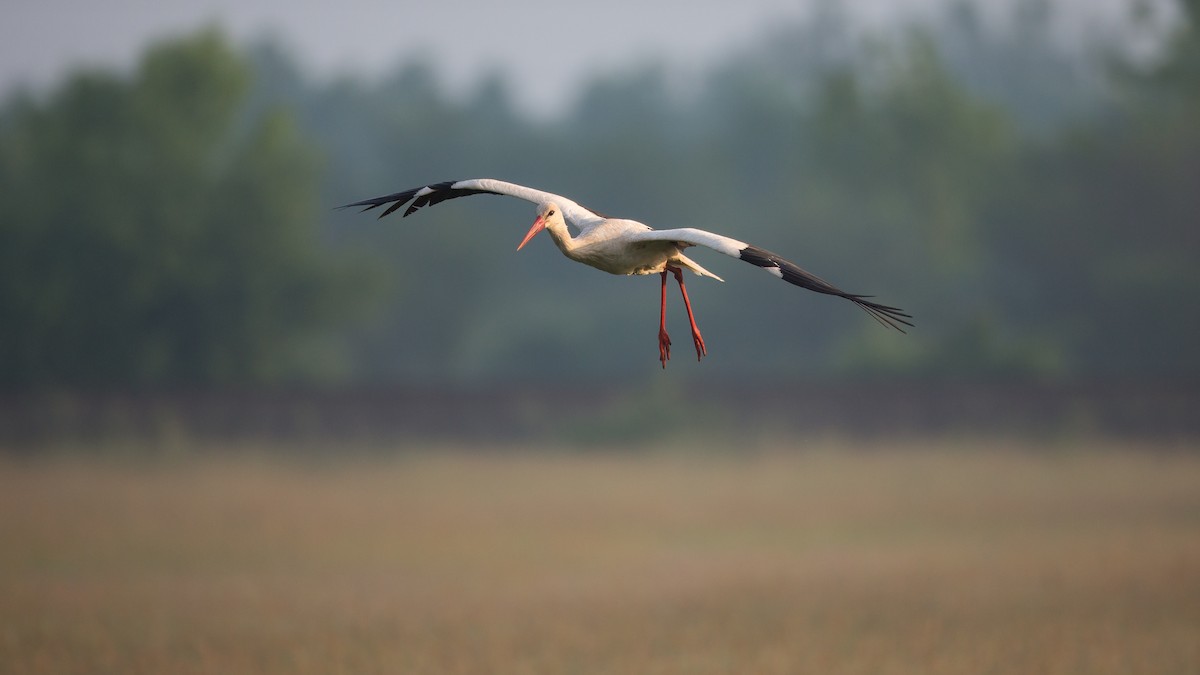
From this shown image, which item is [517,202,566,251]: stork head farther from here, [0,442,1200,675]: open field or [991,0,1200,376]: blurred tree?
[991,0,1200,376]: blurred tree

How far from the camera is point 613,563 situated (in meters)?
24.1

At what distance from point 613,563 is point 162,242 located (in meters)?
25.7

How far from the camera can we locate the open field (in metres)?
17.6

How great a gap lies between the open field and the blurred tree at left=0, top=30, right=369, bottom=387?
520 inches

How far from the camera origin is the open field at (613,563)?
17.6 metres

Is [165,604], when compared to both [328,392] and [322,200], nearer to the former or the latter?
[328,392]

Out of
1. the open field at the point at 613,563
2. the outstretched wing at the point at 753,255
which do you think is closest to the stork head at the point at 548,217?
the outstretched wing at the point at 753,255

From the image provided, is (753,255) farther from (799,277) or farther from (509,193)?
(509,193)

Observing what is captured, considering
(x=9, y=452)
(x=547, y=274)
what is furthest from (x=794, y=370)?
(x=9, y=452)

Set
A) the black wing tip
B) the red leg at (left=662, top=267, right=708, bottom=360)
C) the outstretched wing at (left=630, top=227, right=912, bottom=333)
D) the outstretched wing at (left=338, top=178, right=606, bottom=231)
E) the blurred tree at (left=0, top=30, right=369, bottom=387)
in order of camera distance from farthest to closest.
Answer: the blurred tree at (left=0, top=30, right=369, bottom=387)
the outstretched wing at (left=338, top=178, right=606, bottom=231)
the red leg at (left=662, top=267, right=708, bottom=360)
the outstretched wing at (left=630, top=227, right=912, bottom=333)
the black wing tip

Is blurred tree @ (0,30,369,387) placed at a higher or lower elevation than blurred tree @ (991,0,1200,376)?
lower

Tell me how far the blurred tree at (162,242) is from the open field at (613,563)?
43.4 ft

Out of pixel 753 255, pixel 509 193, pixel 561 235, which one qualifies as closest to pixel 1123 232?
pixel 509 193

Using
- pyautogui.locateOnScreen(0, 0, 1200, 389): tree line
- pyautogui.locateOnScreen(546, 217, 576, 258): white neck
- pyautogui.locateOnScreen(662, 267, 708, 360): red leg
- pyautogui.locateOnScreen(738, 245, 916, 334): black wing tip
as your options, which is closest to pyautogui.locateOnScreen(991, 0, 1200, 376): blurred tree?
pyautogui.locateOnScreen(0, 0, 1200, 389): tree line
